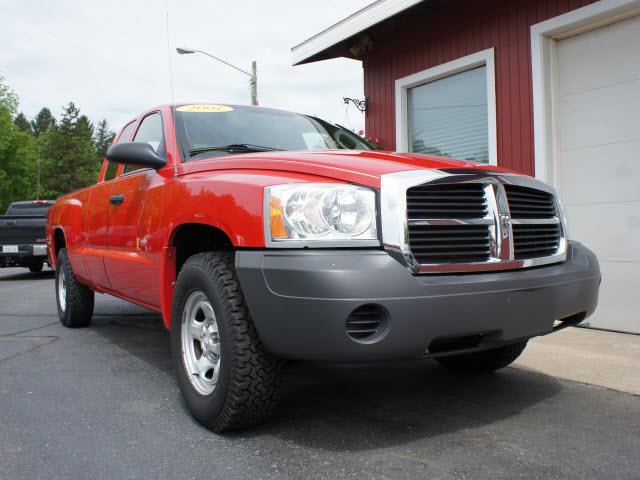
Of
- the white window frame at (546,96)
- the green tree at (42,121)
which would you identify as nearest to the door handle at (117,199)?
the white window frame at (546,96)

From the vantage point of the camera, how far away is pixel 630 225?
548 cm

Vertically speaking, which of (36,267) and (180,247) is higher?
(180,247)

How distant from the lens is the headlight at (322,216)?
247cm

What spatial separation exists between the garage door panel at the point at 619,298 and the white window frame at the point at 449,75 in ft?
5.77

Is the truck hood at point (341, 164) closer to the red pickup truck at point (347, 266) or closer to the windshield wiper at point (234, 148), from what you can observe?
the red pickup truck at point (347, 266)

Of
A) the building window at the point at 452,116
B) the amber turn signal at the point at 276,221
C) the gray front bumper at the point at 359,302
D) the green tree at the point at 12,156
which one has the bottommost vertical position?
the gray front bumper at the point at 359,302

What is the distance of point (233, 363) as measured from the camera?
103 inches

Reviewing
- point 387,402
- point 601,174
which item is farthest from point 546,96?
point 387,402

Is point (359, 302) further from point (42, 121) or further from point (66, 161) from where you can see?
point (42, 121)

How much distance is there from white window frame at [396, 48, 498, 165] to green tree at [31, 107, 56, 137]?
96.8 meters

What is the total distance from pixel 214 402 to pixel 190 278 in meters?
0.62

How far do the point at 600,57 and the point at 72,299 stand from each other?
5.54m

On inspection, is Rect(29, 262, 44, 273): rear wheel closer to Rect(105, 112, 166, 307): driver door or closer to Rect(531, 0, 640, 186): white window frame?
Rect(105, 112, 166, 307): driver door

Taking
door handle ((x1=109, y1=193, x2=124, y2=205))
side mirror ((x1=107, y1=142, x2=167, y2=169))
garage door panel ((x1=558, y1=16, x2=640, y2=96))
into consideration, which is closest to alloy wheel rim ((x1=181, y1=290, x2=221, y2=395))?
side mirror ((x1=107, y1=142, x2=167, y2=169))
